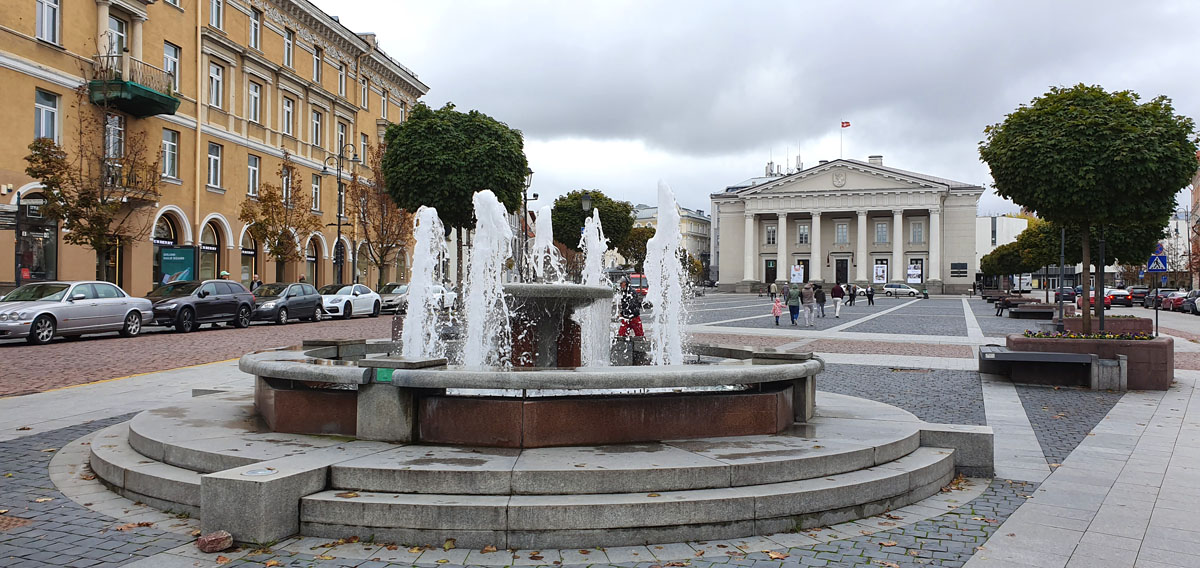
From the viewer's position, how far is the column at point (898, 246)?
87.0 m

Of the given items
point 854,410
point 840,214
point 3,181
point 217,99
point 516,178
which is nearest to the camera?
point 854,410

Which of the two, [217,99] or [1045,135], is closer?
[1045,135]

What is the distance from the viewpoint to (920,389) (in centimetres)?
1188

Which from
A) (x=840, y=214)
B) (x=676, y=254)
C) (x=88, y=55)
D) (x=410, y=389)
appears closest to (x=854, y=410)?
(x=410, y=389)

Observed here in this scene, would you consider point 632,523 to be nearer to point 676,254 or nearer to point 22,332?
point 676,254

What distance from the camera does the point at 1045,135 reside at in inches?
513

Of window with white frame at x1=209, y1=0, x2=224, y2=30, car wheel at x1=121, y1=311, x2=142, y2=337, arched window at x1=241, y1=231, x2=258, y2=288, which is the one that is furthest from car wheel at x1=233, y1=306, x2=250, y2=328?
window with white frame at x1=209, y1=0, x2=224, y2=30

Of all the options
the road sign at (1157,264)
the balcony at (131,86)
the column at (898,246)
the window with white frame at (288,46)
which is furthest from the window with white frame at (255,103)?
the column at (898,246)

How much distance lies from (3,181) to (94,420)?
65.0 ft

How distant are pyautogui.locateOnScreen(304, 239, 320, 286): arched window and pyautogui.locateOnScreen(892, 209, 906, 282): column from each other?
211ft

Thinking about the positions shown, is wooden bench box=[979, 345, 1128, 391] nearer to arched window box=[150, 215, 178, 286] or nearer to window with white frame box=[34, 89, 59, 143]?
arched window box=[150, 215, 178, 286]

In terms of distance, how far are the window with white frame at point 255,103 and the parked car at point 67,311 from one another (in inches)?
694

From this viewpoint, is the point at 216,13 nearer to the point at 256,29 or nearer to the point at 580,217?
the point at 256,29

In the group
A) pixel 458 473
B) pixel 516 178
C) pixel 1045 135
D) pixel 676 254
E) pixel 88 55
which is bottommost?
pixel 458 473
